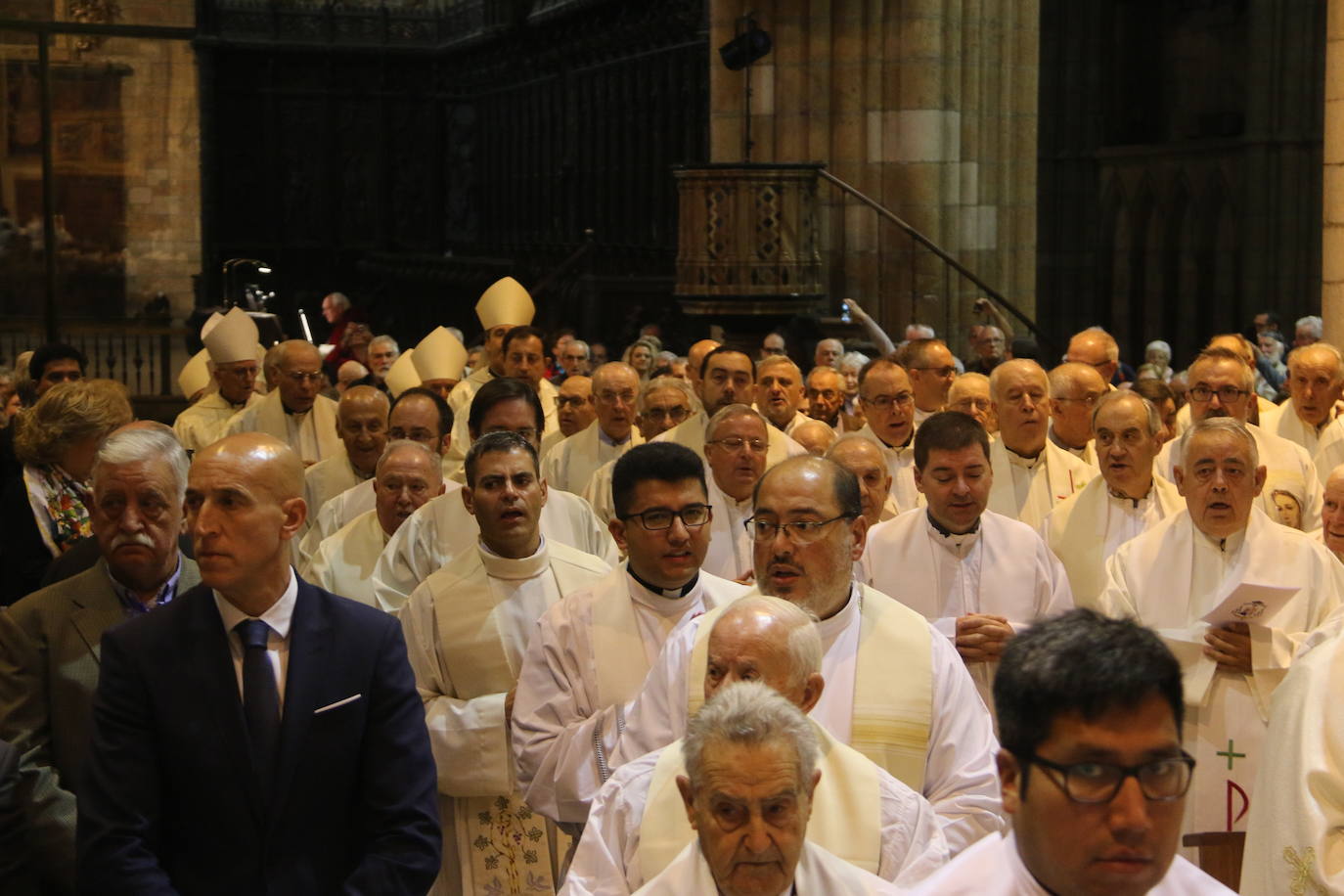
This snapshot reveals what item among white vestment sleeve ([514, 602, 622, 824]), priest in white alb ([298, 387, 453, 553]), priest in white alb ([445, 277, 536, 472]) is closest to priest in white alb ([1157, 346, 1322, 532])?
priest in white alb ([298, 387, 453, 553])

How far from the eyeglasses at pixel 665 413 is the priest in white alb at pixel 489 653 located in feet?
9.73

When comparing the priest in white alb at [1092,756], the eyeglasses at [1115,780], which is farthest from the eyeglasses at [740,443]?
the eyeglasses at [1115,780]

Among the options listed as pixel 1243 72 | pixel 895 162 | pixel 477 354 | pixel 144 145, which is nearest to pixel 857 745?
pixel 477 354

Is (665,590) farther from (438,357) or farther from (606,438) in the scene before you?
(438,357)

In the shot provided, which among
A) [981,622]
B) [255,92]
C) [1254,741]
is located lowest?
[1254,741]

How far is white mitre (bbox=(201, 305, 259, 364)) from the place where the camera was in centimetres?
1016

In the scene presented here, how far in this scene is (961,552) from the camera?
5.93 meters

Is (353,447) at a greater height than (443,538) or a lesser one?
greater

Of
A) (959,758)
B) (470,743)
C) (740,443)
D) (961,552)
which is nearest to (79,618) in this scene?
(470,743)

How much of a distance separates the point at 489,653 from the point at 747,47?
10.4 meters

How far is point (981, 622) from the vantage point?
5.24 meters

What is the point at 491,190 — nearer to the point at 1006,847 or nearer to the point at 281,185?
the point at 281,185

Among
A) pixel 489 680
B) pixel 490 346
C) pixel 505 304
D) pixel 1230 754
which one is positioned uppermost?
pixel 505 304

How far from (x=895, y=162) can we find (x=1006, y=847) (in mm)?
13016
